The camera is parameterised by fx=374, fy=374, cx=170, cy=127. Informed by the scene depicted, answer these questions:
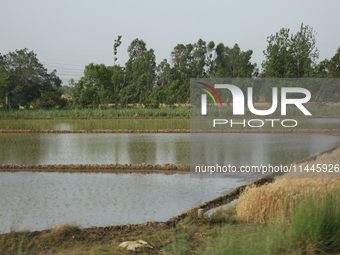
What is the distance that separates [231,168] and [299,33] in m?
45.2

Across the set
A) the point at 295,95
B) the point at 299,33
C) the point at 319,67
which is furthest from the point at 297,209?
the point at 319,67

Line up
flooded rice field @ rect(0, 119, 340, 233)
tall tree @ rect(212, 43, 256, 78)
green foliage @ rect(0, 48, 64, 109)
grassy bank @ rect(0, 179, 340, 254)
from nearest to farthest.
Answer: grassy bank @ rect(0, 179, 340, 254) < flooded rice field @ rect(0, 119, 340, 233) < green foliage @ rect(0, 48, 64, 109) < tall tree @ rect(212, 43, 256, 78)

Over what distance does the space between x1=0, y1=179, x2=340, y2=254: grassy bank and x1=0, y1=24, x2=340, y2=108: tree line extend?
43284 mm

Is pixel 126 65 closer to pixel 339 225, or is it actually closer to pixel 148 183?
pixel 148 183

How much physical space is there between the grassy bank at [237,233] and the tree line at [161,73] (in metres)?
43.3

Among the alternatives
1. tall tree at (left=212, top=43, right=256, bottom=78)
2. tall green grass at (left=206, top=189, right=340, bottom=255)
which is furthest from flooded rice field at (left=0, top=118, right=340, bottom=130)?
tall tree at (left=212, top=43, right=256, bottom=78)

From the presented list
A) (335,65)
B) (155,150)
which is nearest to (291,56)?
(335,65)

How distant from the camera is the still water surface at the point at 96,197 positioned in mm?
6141

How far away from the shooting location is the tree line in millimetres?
48469

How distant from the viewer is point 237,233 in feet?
14.5

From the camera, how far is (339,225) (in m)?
4.66

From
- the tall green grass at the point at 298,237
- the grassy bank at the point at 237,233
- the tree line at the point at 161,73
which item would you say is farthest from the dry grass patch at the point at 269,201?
the tree line at the point at 161,73

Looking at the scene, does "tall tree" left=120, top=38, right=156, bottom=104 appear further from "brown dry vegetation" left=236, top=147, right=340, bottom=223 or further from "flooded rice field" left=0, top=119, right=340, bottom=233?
"brown dry vegetation" left=236, top=147, right=340, bottom=223

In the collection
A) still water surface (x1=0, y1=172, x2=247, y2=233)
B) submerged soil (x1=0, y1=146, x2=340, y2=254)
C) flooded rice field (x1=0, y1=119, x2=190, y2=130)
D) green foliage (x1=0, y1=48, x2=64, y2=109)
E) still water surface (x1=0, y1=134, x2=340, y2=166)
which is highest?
green foliage (x1=0, y1=48, x2=64, y2=109)
